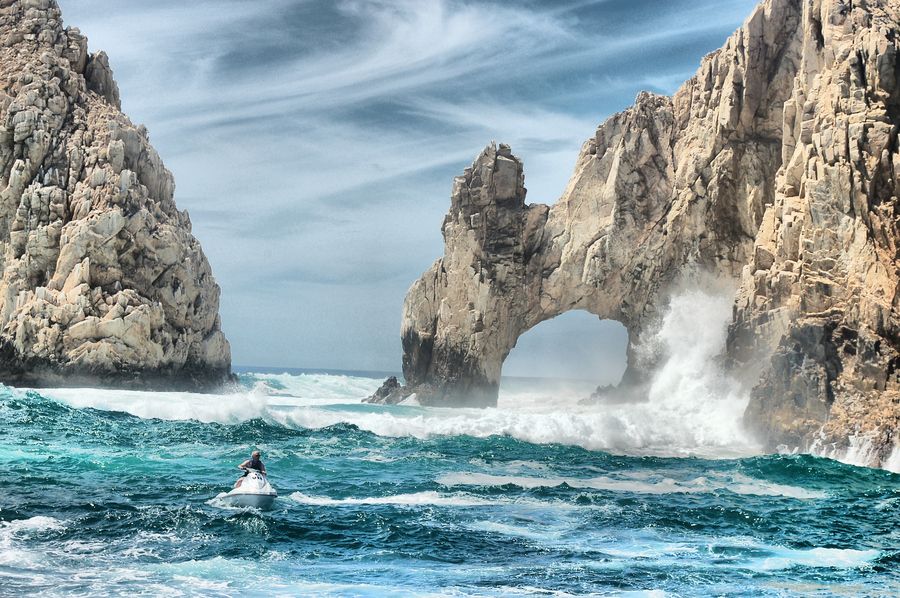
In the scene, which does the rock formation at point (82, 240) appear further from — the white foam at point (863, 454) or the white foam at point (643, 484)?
the white foam at point (863, 454)

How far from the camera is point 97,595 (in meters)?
9.83

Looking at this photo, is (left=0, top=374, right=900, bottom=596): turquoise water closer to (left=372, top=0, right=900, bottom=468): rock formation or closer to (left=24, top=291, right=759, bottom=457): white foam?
(left=24, top=291, right=759, bottom=457): white foam

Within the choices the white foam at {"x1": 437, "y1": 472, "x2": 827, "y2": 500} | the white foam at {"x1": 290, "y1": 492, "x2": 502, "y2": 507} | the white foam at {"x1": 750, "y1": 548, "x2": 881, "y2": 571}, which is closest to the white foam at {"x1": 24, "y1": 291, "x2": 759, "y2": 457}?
the white foam at {"x1": 437, "y1": 472, "x2": 827, "y2": 500}

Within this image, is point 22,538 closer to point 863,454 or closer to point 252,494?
point 252,494

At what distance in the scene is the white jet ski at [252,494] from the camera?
48.6 feet

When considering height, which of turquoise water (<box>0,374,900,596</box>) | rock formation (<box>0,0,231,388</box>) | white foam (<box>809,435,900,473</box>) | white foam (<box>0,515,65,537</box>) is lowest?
white foam (<box>0,515,65,537</box>)

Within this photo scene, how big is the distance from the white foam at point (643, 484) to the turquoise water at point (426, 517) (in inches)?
3.1

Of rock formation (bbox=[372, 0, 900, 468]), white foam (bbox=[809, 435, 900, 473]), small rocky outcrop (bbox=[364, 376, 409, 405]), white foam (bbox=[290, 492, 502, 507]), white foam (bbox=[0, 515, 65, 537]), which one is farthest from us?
small rocky outcrop (bbox=[364, 376, 409, 405])

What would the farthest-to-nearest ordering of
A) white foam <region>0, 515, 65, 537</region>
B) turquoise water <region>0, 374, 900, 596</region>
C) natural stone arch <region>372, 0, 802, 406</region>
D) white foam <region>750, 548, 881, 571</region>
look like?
natural stone arch <region>372, 0, 802, 406</region> < white foam <region>0, 515, 65, 537</region> < white foam <region>750, 548, 881, 571</region> < turquoise water <region>0, 374, 900, 596</region>

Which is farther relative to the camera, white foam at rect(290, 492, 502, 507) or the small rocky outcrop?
the small rocky outcrop

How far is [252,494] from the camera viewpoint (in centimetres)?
1477

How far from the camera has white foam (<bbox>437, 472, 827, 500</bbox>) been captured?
17.9 m

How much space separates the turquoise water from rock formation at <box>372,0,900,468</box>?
2.93m

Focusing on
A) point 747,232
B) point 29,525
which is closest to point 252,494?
point 29,525
